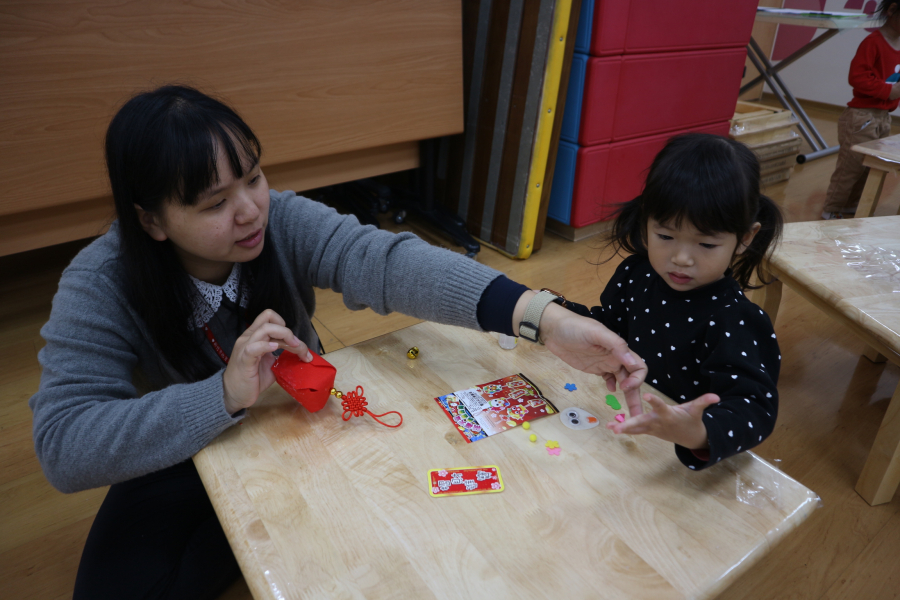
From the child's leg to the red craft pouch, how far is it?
1.40ft

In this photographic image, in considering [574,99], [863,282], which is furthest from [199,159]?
[574,99]

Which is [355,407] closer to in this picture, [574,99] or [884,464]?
[884,464]

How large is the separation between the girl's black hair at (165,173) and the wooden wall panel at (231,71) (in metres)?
0.95

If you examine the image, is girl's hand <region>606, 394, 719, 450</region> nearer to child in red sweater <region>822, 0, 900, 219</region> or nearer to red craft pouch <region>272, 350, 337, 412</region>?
red craft pouch <region>272, 350, 337, 412</region>

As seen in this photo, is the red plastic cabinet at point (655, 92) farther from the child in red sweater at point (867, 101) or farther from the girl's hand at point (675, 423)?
the girl's hand at point (675, 423)

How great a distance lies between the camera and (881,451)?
1310 mm

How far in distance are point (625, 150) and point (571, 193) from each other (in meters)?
0.32

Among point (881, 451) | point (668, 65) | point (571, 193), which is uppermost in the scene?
point (668, 65)

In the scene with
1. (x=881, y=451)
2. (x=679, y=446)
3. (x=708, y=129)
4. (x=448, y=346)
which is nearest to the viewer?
(x=679, y=446)

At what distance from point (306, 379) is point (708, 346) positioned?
2.12ft

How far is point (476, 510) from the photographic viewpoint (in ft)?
2.16

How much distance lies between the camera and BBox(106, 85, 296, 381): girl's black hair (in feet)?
2.52

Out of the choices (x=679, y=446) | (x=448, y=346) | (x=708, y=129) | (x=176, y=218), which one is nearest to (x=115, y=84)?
(x=176, y=218)

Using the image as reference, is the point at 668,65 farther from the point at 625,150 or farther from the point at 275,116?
the point at 275,116
